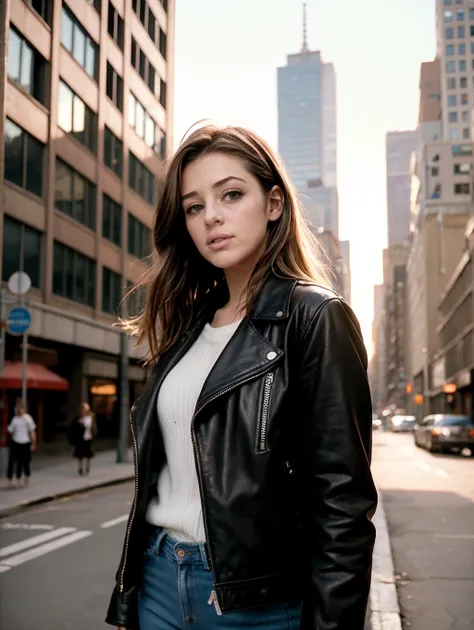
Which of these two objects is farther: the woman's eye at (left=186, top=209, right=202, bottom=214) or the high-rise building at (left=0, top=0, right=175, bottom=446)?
the high-rise building at (left=0, top=0, right=175, bottom=446)

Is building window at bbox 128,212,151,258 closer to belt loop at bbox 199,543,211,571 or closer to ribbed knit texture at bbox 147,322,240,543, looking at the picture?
ribbed knit texture at bbox 147,322,240,543

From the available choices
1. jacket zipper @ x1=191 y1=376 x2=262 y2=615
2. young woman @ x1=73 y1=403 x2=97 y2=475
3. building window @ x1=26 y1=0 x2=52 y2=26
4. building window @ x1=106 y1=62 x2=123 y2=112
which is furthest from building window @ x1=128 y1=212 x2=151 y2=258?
jacket zipper @ x1=191 y1=376 x2=262 y2=615

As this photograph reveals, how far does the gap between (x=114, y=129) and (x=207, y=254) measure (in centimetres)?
2923

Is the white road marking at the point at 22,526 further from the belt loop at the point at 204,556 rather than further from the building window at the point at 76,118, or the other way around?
the building window at the point at 76,118

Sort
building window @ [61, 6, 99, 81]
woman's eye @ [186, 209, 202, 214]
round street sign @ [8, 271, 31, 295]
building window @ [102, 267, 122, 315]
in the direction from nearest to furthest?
woman's eye @ [186, 209, 202, 214]
round street sign @ [8, 271, 31, 295]
building window @ [61, 6, 99, 81]
building window @ [102, 267, 122, 315]

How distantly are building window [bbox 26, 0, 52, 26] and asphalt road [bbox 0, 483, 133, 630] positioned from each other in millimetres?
13998

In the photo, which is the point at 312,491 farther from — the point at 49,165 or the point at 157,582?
the point at 49,165

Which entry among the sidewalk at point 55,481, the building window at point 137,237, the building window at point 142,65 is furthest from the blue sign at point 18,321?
the building window at point 142,65

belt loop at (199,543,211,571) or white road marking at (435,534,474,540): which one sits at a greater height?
belt loop at (199,543,211,571)

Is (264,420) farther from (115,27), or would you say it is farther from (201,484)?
(115,27)

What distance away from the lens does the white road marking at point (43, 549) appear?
8.05 m

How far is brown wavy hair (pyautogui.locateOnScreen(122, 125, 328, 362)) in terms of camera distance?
6.87 feet

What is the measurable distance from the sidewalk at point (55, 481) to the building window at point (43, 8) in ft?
41.3

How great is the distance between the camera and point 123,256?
3262 cm
